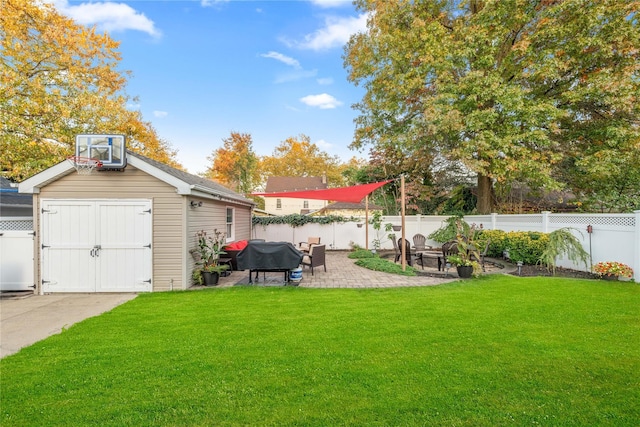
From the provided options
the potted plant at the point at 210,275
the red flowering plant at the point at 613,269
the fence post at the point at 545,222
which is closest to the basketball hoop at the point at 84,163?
the potted plant at the point at 210,275

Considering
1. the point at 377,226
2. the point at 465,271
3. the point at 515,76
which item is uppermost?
the point at 515,76

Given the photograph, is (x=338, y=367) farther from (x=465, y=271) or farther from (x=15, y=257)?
(x=15, y=257)

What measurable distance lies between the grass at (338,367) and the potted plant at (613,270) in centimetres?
180

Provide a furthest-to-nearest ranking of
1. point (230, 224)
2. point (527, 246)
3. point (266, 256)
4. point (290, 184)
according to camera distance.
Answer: point (290, 184) < point (230, 224) < point (527, 246) < point (266, 256)

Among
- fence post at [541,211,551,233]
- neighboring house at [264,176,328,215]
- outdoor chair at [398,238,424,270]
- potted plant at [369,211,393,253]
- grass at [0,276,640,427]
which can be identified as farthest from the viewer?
neighboring house at [264,176,328,215]

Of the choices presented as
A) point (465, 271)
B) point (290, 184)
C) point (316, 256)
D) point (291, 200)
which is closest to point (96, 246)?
point (316, 256)

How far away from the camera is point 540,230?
29.1ft

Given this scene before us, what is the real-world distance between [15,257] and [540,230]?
13320 millimetres

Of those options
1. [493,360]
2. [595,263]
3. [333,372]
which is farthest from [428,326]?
[595,263]

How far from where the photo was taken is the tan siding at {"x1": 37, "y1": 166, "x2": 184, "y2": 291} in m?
6.18

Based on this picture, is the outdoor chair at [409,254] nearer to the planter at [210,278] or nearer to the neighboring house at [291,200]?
the planter at [210,278]

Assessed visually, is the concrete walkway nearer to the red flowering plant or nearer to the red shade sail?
the red shade sail

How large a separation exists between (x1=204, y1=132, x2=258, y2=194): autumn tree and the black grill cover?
935 inches

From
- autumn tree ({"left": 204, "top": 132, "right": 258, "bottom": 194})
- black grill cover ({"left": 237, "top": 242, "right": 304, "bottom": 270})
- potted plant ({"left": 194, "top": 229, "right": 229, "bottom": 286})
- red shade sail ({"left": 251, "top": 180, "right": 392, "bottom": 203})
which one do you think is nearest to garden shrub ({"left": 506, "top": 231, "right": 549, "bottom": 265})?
red shade sail ({"left": 251, "top": 180, "right": 392, "bottom": 203})
